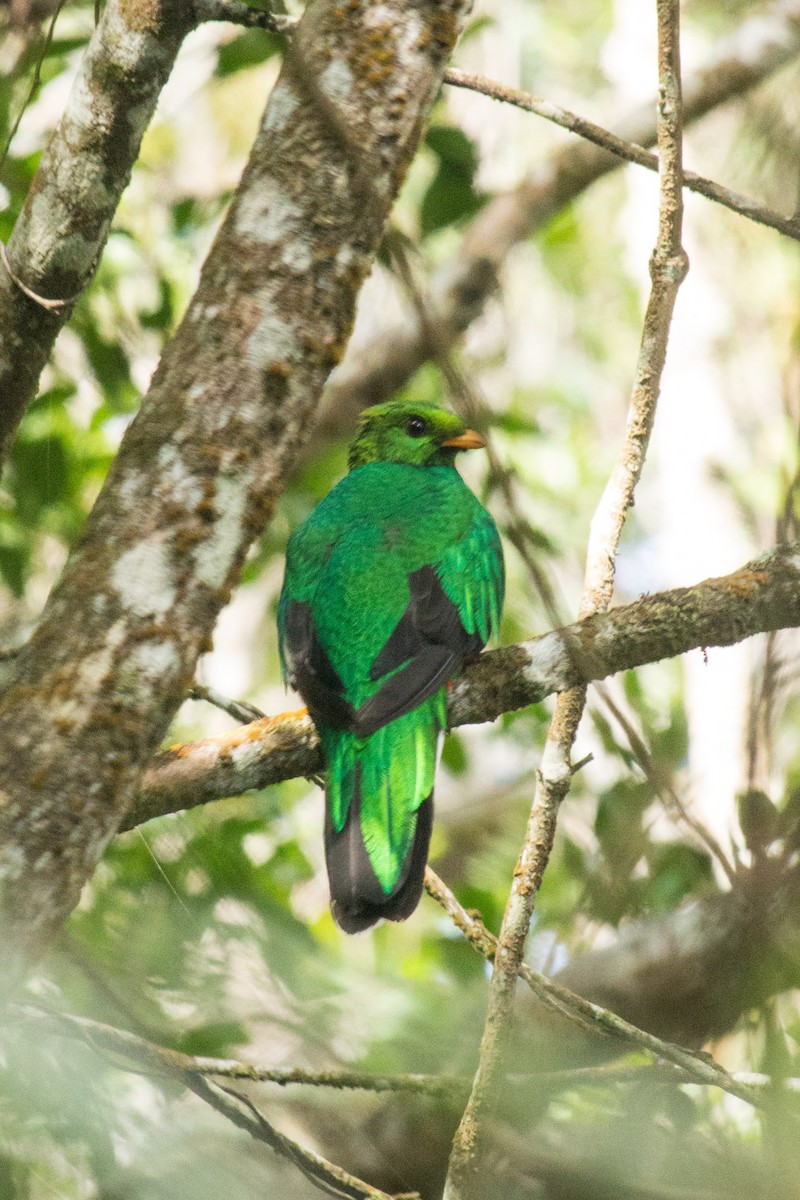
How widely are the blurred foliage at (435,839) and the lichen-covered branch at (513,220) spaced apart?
0.83 feet

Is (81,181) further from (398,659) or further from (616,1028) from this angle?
(616,1028)

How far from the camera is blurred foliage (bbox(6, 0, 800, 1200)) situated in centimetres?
202

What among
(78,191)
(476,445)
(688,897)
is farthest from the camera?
(476,445)

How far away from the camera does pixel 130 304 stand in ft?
19.6

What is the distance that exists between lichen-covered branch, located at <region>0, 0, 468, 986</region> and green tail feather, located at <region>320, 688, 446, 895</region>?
0.88 m

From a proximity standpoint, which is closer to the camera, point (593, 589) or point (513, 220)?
point (593, 589)

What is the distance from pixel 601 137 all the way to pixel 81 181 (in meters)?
1.25

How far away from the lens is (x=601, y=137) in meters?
3.21

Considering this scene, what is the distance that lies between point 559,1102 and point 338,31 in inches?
89.9

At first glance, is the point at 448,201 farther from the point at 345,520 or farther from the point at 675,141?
the point at 675,141

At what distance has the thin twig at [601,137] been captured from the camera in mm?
3168

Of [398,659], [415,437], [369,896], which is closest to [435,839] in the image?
[415,437]

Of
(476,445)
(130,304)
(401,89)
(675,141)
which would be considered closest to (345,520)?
(476,445)

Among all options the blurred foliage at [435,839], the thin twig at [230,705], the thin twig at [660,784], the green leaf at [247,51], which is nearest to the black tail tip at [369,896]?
the blurred foliage at [435,839]
